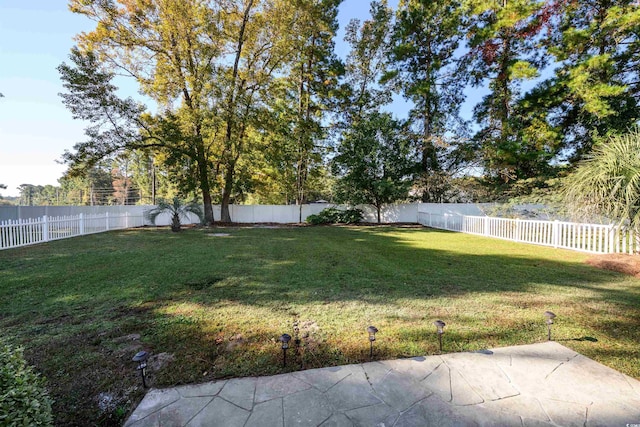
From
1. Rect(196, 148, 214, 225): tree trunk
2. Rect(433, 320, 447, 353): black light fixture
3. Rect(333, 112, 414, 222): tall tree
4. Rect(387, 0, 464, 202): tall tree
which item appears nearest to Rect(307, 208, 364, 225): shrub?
Rect(333, 112, 414, 222): tall tree

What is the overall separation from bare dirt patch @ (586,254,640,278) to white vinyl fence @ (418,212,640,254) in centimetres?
52

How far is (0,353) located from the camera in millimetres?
1294

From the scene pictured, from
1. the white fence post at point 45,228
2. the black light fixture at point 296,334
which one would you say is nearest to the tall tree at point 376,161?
the white fence post at point 45,228

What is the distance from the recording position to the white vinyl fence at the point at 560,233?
19.2 feet

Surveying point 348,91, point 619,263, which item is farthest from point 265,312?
point 348,91

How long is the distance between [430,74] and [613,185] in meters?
13.2

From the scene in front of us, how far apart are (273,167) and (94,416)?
608 inches

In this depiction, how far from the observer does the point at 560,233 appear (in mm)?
7266

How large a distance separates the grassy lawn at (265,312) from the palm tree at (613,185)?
46.1 inches

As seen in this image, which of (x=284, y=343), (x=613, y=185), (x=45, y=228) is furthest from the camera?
(x=45, y=228)

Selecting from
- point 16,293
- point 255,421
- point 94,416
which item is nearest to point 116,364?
point 94,416

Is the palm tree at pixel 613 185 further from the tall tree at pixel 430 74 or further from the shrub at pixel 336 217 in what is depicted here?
the shrub at pixel 336 217

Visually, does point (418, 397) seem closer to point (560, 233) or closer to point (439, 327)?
point (439, 327)

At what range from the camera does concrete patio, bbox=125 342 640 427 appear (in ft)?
5.21
